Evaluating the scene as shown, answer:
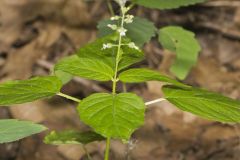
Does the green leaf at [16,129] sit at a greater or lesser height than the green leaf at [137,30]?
lesser

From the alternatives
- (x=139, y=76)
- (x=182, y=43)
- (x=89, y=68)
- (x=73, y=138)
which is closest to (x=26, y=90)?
(x=89, y=68)

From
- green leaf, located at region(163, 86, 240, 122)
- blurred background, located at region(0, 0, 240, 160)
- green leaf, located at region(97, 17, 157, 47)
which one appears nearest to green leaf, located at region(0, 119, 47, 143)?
green leaf, located at region(163, 86, 240, 122)

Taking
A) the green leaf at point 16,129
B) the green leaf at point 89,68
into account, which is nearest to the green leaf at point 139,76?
the green leaf at point 89,68

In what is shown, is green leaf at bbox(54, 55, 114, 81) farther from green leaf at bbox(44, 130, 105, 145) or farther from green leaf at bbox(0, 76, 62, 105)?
green leaf at bbox(44, 130, 105, 145)

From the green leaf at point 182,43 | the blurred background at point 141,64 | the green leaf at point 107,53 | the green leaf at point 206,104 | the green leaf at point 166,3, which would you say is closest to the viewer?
the green leaf at point 206,104

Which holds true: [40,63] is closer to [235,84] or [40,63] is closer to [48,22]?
[48,22]


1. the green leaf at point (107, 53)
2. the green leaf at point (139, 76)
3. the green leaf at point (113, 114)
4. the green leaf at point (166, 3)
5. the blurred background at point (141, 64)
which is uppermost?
the green leaf at point (166, 3)

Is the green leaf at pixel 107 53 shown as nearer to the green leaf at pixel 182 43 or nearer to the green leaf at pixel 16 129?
the green leaf at pixel 16 129
